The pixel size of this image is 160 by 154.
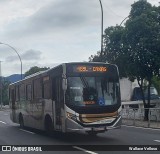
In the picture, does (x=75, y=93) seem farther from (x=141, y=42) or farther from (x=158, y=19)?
(x=158, y=19)

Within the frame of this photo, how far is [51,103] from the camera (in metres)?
18.5

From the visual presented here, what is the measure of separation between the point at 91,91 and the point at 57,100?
1.53m

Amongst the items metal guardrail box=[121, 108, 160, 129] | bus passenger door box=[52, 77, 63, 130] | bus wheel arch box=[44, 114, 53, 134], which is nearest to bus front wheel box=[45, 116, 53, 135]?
bus wheel arch box=[44, 114, 53, 134]

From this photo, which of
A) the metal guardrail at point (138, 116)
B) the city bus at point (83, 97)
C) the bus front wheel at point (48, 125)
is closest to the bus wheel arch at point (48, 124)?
the bus front wheel at point (48, 125)

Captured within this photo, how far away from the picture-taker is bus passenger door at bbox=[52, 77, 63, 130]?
56.8 ft

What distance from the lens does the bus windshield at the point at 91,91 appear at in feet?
55.2

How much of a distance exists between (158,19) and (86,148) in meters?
18.5

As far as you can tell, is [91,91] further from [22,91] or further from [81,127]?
[22,91]

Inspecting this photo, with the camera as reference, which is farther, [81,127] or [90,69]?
[90,69]

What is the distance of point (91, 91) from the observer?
1697 centimetres

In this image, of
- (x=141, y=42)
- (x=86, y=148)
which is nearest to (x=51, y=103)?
(x=86, y=148)

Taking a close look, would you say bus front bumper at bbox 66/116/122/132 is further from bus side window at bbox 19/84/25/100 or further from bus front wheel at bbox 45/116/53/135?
bus side window at bbox 19/84/25/100

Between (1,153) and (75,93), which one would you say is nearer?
(1,153)

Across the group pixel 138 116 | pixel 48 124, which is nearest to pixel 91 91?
pixel 48 124
